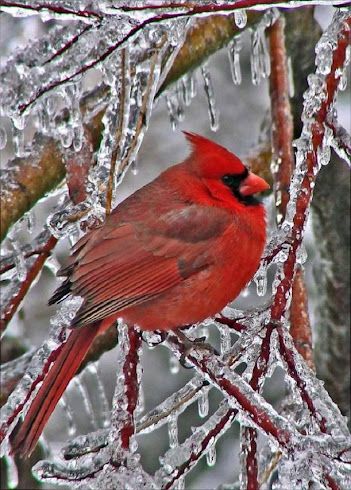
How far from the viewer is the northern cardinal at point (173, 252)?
9.56ft

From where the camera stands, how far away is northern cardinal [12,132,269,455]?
2.91m

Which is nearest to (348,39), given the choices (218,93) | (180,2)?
(180,2)

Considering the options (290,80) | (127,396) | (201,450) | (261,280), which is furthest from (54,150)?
(201,450)

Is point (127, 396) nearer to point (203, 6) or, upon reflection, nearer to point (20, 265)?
point (20, 265)

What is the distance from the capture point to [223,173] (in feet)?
10.6

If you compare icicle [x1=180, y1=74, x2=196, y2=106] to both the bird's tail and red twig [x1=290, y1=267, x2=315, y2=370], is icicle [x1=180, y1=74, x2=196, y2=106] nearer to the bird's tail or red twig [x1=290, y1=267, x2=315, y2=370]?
red twig [x1=290, y1=267, x2=315, y2=370]

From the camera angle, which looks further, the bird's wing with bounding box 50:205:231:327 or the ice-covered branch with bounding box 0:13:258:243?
the ice-covered branch with bounding box 0:13:258:243

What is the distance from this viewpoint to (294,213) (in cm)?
260

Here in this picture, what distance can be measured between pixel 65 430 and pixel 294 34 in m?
2.94

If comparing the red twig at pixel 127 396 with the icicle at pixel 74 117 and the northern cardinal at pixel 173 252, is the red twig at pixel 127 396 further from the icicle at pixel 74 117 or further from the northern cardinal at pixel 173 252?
the icicle at pixel 74 117

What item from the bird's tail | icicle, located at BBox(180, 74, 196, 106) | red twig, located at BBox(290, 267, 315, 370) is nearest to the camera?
the bird's tail

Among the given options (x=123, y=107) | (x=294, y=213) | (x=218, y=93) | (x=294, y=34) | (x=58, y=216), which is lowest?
(x=294, y=213)

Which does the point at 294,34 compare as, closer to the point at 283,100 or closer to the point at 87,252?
the point at 283,100

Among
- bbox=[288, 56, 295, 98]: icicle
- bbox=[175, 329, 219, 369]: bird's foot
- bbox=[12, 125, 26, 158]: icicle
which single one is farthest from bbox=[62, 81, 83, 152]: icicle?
bbox=[288, 56, 295, 98]: icicle
